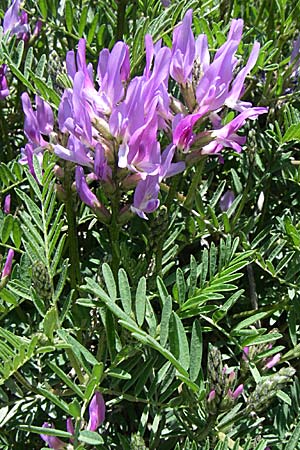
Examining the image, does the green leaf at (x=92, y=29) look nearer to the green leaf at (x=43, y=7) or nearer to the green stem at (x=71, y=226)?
the green leaf at (x=43, y=7)

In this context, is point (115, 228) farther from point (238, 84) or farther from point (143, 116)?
point (238, 84)

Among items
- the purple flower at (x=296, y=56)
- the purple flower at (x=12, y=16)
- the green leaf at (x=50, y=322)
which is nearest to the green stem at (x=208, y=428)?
the green leaf at (x=50, y=322)

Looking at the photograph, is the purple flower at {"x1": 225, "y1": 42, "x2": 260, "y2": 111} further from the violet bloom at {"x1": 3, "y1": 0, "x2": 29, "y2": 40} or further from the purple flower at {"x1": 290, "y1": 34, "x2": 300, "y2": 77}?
the violet bloom at {"x1": 3, "y1": 0, "x2": 29, "y2": 40}

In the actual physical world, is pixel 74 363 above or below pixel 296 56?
below

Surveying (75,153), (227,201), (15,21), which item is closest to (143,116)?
(75,153)

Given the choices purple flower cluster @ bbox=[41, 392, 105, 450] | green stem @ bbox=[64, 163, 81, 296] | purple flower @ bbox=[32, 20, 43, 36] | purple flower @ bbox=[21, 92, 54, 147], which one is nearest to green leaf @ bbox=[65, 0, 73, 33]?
purple flower @ bbox=[32, 20, 43, 36]

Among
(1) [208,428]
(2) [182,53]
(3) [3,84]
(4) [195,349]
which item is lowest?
(1) [208,428]

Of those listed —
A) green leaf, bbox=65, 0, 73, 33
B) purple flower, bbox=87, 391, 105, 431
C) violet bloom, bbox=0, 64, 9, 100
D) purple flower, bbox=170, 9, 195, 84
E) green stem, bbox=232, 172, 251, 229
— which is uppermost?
green leaf, bbox=65, 0, 73, 33
